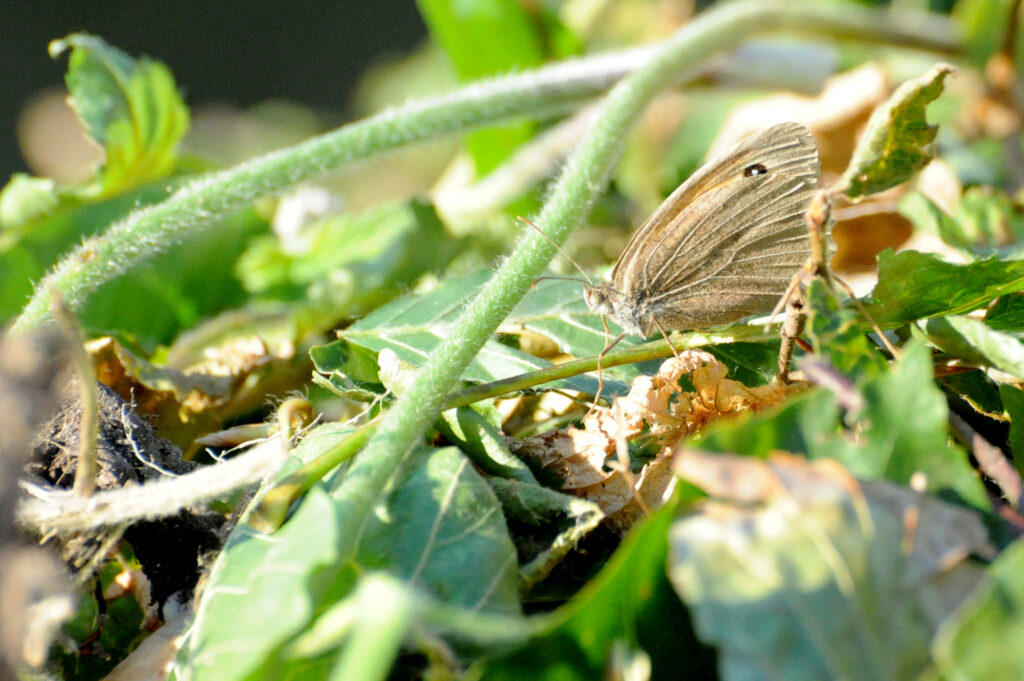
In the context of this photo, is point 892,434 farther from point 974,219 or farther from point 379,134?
point 974,219

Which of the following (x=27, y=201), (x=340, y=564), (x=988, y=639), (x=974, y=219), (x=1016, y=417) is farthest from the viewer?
(x=974, y=219)

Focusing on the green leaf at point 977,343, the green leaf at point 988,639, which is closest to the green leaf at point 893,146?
the green leaf at point 977,343

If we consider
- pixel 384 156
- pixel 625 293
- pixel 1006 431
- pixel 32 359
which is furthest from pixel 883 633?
pixel 384 156

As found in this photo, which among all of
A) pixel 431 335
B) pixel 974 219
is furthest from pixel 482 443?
pixel 974 219

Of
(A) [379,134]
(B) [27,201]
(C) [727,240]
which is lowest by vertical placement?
(C) [727,240]

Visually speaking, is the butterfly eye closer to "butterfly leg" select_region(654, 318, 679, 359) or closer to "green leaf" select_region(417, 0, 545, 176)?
"butterfly leg" select_region(654, 318, 679, 359)

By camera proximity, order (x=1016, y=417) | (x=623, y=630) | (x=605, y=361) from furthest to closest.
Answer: (x=605, y=361) → (x=1016, y=417) → (x=623, y=630)
